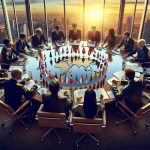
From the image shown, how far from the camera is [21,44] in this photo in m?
5.52

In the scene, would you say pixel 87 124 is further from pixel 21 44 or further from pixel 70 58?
pixel 21 44

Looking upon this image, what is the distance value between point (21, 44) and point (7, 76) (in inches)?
58.6

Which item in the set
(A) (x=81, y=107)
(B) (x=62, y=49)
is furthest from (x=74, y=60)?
(A) (x=81, y=107)

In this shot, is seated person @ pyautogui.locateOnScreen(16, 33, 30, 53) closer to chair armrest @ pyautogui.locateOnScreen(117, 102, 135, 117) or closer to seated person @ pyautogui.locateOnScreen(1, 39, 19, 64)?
seated person @ pyautogui.locateOnScreen(1, 39, 19, 64)

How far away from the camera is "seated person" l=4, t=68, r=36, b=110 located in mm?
3684

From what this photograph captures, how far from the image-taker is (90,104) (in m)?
3.21

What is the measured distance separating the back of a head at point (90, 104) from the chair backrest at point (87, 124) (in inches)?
4.2

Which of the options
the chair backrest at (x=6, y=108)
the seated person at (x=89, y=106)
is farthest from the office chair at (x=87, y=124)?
the chair backrest at (x=6, y=108)

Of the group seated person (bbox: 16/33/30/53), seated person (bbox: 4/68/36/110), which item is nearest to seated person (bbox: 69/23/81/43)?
seated person (bbox: 16/33/30/53)

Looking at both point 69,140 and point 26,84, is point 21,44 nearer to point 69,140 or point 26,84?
point 26,84

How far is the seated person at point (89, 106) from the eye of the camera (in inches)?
→ 124

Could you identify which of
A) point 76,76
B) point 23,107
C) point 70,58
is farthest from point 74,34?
point 23,107

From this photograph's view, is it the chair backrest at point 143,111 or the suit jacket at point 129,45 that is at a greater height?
the suit jacket at point 129,45

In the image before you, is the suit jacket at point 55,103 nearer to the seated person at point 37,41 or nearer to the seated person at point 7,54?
the seated person at point 7,54
